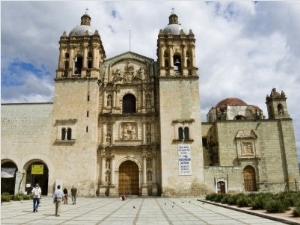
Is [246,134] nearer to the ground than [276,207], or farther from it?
farther from it

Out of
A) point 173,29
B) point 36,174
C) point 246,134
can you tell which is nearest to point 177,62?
point 173,29

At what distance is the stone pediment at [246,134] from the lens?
32031 mm

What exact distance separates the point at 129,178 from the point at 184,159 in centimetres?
567

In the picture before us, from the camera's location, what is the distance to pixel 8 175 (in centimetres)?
2711

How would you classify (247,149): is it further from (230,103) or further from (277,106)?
(230,103)

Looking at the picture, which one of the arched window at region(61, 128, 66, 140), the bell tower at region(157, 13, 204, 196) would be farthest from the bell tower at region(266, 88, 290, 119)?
the arched window at region(61, 128, 66, 140)

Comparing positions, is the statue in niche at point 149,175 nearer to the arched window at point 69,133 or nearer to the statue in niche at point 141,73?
the arched window at point 69,133

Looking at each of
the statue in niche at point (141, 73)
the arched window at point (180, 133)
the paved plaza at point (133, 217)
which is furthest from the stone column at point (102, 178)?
the paved plaza at point (133, 217)

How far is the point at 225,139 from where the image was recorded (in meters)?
32.1

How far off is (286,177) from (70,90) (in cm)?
2403

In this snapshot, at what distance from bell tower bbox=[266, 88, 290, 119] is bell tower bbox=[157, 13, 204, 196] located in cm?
1111

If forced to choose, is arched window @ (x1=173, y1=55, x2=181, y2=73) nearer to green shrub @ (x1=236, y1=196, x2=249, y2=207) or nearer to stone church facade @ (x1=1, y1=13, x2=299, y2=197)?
stone church facade @ (x1=1, y1=13, x2=299, y2=197)

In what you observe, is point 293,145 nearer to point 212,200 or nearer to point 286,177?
point 286,177

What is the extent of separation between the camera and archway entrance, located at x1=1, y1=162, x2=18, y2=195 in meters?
27.4
